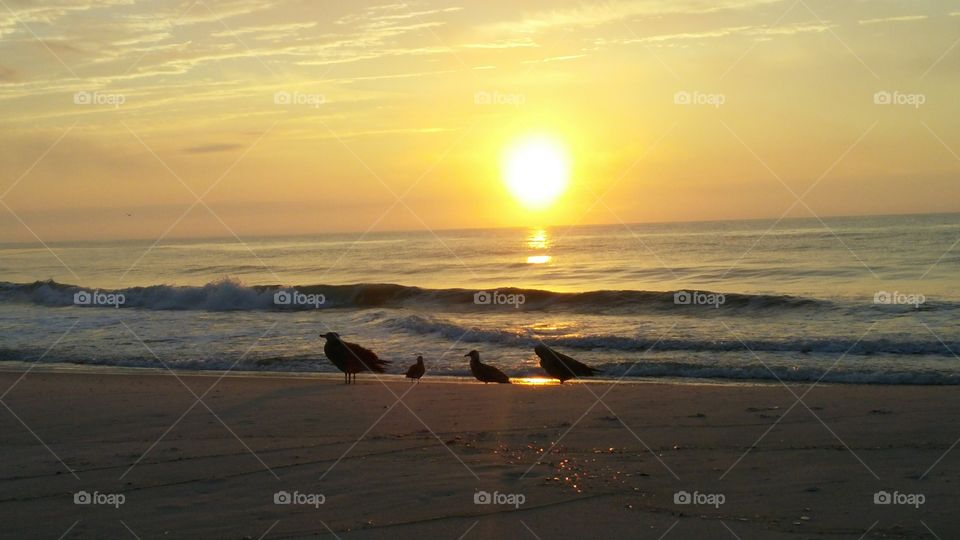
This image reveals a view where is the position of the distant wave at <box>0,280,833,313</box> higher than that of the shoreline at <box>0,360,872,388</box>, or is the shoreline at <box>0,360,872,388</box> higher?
the distant wave at <box>0,280,833,313</box>

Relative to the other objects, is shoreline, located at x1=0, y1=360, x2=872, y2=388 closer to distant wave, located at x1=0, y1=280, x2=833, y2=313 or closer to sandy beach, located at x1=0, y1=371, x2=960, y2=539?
sandy beach, located at x1=0, y1=371, x2=960, y2=539

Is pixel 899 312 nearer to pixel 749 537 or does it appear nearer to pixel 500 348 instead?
pixel 500 348

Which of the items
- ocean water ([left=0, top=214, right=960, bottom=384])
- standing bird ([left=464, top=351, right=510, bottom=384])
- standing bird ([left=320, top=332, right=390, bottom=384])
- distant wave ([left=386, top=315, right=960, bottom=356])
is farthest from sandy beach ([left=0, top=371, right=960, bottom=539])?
distant wave ([left=386, top=315, right=960, bottom=356])

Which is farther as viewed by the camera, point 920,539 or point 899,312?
point 899,312

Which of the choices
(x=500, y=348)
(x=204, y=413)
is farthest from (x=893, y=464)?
(x=500, y=348)

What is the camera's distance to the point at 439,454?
24.9ft

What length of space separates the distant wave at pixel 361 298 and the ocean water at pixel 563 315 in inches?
3.4

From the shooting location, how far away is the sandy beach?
5.76 meters

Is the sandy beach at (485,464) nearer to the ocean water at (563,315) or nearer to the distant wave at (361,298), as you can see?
the ocean water at (563,315)

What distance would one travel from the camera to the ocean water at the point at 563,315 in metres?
15.2

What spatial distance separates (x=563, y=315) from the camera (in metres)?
24.0

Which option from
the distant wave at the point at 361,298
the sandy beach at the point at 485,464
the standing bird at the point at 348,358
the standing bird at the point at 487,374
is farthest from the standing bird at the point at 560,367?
the distant wave at the point at 361,298

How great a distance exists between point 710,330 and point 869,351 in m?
3.75

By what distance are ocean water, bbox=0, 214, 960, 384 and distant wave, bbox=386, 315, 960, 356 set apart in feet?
0.17
